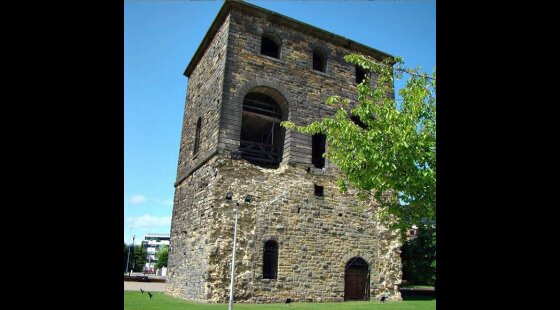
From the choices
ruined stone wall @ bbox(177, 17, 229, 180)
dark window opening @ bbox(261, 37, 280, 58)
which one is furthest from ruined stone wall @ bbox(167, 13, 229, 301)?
dark window opening @ bbox(261, 37, 280, 58)

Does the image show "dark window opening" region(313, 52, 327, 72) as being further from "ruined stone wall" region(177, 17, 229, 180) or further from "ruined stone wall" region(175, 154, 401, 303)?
"ruined stone wall" region(175, 154, 401, 303)

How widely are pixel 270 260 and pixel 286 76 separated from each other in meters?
7.04

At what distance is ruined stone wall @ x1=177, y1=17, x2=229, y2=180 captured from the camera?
1544 cm

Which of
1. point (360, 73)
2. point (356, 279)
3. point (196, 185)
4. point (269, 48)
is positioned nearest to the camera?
point (356, 279)

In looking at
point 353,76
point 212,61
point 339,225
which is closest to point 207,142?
point 212,61

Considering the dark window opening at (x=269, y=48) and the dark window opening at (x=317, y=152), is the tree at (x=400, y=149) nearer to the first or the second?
the dark window opening at (x=317, y=152)

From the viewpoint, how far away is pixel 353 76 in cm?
1805

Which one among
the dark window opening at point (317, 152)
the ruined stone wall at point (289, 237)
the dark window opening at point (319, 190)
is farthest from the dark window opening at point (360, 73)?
the dark window opening at point (319, 190)

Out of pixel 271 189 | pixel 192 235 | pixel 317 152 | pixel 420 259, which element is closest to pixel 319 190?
pixel 271 189

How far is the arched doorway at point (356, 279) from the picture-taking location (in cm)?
1541

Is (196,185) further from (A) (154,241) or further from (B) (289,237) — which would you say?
(A) (154,241)

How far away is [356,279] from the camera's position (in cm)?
1562

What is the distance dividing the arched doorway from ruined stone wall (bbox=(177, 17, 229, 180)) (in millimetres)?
6736
